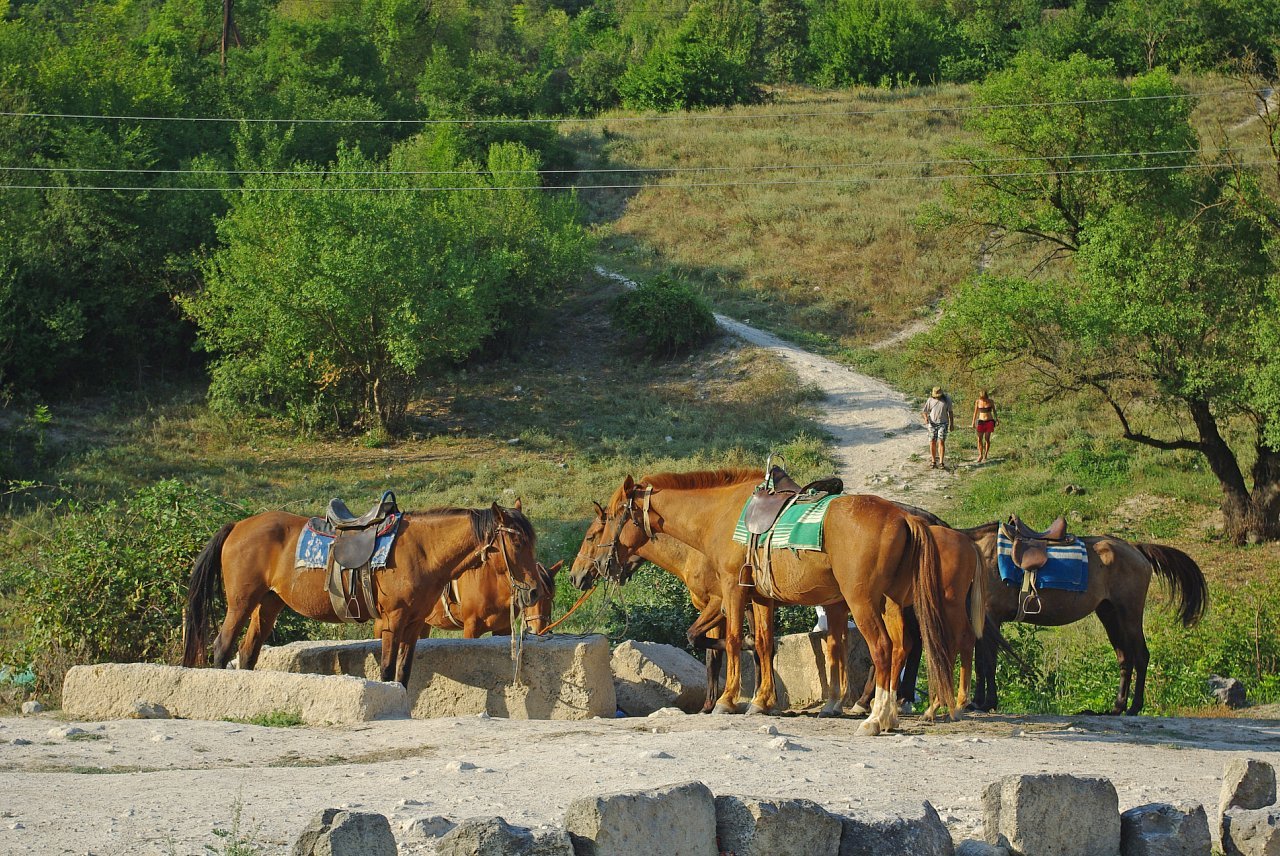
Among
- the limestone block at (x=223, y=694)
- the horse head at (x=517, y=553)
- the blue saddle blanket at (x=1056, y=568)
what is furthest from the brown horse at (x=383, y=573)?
the blue saddle blanket at (x=1056, y=568)

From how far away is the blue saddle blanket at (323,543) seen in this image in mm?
12688

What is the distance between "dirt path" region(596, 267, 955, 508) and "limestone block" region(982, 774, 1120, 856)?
2224cm

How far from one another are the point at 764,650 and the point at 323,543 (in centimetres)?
419

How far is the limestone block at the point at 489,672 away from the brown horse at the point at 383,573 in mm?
407

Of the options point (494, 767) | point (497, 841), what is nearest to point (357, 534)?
point (494, 767)

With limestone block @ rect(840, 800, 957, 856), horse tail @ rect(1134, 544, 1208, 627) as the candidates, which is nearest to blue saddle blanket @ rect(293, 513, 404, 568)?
limestone block @ rect(840, 800, 957, 856)

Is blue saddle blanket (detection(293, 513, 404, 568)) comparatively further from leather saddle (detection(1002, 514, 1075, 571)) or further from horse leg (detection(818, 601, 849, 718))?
leather saddle (detection(1002, 514, 1075, 571))

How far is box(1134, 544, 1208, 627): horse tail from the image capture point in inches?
607

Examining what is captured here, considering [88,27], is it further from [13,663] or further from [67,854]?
[67,854]

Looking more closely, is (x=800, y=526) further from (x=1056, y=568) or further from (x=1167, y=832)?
(x=1056, y=568)

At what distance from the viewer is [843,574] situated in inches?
436

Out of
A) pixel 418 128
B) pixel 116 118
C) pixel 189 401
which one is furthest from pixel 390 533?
pixel 418 128

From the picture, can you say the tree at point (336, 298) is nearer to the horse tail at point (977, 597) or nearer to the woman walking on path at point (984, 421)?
the woman walking on path at point (984, 421)

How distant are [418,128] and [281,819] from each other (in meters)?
53.6
